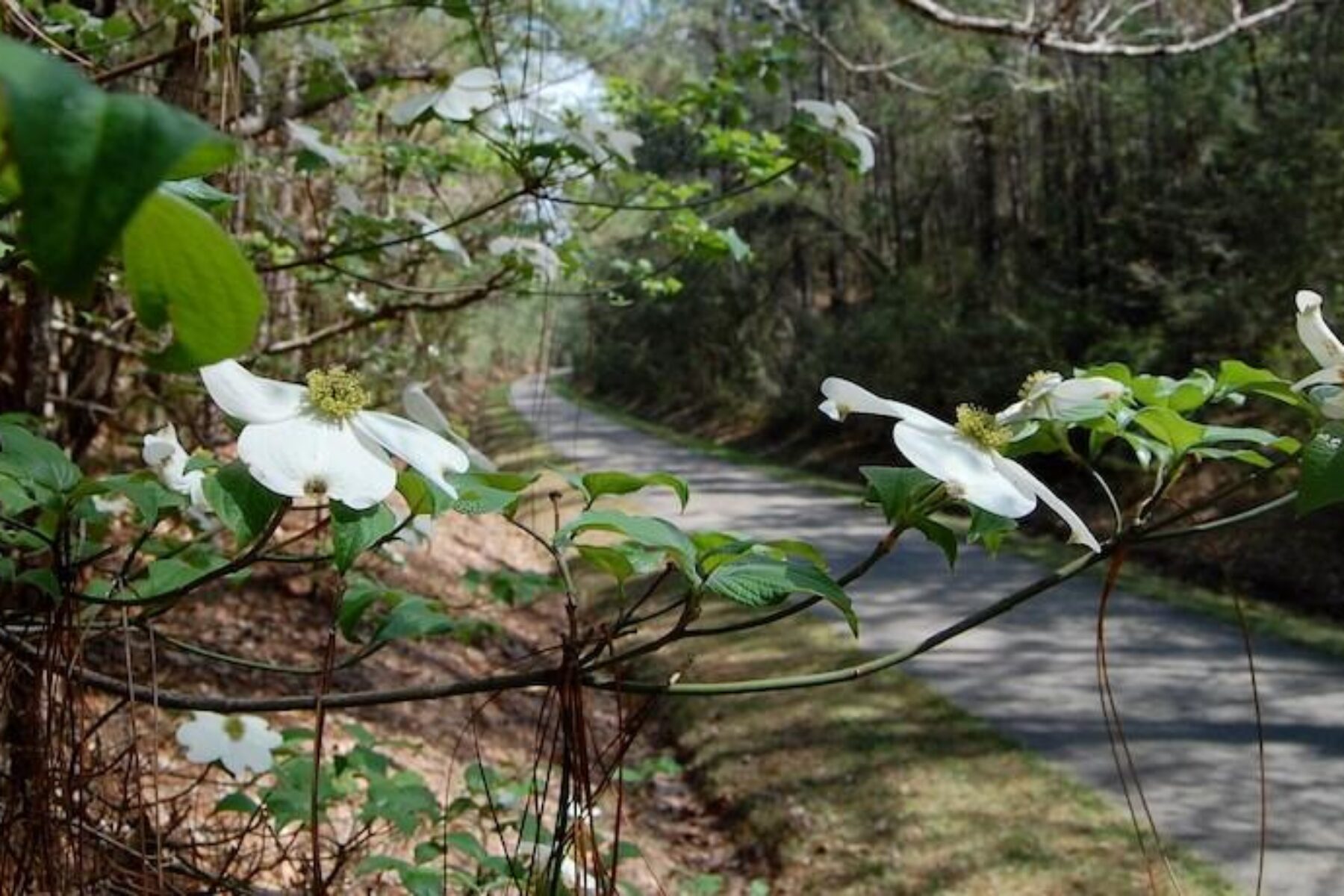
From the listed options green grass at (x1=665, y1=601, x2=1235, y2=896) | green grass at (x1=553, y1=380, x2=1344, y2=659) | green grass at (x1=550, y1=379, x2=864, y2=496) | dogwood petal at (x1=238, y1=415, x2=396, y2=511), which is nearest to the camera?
dogwood petal at (x1=238, y1=415, x2=396, y2=511)

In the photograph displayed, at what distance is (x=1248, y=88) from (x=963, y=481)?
1098 centimetres

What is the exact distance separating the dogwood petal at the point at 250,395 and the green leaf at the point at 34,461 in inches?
8.5

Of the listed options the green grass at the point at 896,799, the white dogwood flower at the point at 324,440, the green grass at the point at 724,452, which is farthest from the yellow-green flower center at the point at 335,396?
the green grass at the point at 724,452

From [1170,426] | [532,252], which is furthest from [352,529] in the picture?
[532,252]

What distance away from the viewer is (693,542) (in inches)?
29.1

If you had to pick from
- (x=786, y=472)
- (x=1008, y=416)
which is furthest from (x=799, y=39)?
(x=786, y=472)

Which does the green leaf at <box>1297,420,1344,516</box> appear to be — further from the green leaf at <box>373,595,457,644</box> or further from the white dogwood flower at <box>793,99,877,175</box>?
the white dogwood flower at <box>793,99,877,175</box>

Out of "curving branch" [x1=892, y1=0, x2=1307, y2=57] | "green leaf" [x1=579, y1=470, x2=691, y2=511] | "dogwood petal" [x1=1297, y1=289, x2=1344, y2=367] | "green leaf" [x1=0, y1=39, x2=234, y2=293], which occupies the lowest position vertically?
"green leaf" [x1=579, y1=470, x2=691, y2=511]

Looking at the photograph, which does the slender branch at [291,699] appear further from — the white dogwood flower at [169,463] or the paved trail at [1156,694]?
the paved trail at [1156,694]

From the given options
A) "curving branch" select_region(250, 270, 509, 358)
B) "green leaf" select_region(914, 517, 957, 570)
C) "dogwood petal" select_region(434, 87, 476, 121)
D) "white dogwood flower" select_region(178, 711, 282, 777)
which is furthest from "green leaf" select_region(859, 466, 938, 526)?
"curving branch" select_region(250, 270, 509, 358)

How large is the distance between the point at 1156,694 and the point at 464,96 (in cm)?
378

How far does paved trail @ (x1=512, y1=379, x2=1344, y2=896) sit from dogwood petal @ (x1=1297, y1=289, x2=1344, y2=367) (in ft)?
3.87

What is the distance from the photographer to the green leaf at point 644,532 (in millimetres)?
630

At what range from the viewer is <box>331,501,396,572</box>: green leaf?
612 millimetres
